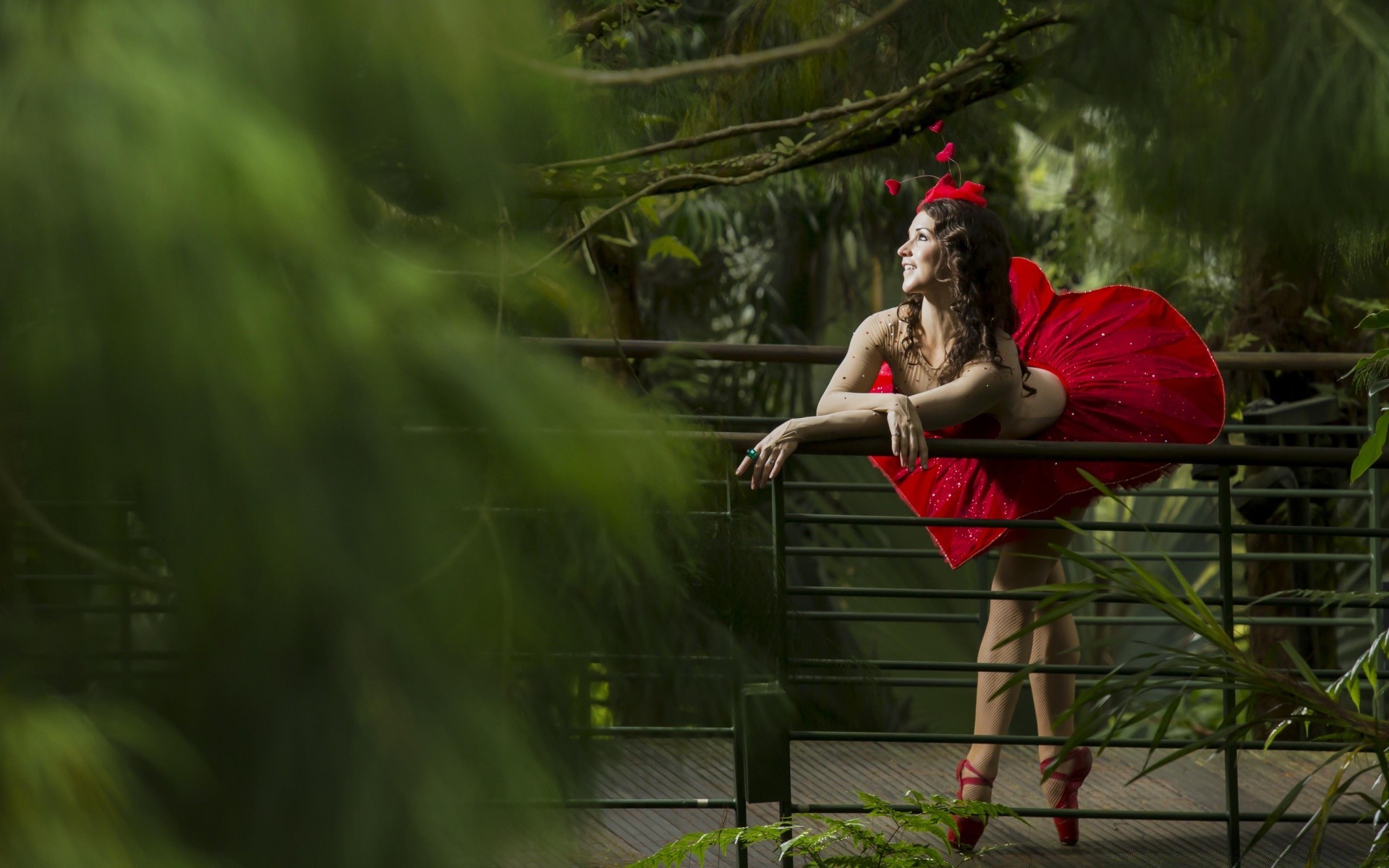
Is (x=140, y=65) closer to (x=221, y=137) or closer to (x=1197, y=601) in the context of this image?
(x=221, y=137)

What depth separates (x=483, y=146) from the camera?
0.55m

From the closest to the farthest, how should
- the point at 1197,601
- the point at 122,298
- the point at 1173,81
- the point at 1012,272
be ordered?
the point at 122,298, the point at 1197,601, the point at 1173,81, the point at 1012,272

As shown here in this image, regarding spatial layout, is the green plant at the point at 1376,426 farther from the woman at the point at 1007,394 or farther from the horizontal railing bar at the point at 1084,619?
the woman at the point at 1007,394

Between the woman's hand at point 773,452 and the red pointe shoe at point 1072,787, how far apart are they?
838 millimetres

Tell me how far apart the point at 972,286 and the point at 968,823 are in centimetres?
99

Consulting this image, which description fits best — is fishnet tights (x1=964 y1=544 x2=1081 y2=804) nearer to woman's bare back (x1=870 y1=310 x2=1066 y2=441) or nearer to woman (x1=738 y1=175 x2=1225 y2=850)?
woman (x1=738 y1=175 x2=1225 y2=850)

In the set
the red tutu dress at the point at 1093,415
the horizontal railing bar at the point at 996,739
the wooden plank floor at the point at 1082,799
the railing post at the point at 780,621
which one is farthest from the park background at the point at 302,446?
the red tutu dress at the point at 1093,415

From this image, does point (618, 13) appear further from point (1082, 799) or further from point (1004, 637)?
point (1082, 799)

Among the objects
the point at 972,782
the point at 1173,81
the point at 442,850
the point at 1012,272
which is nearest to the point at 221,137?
the point at 442,850

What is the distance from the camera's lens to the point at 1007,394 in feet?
8.32

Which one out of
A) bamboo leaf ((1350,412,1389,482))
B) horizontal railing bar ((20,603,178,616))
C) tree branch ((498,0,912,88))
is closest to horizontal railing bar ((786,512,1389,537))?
bamboo leaf ((1350,412,1389,482))

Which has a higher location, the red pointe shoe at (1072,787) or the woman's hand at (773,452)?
the woman's hand at (773,452)

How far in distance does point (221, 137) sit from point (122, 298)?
0.07 metres

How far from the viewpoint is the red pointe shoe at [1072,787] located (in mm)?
2600
